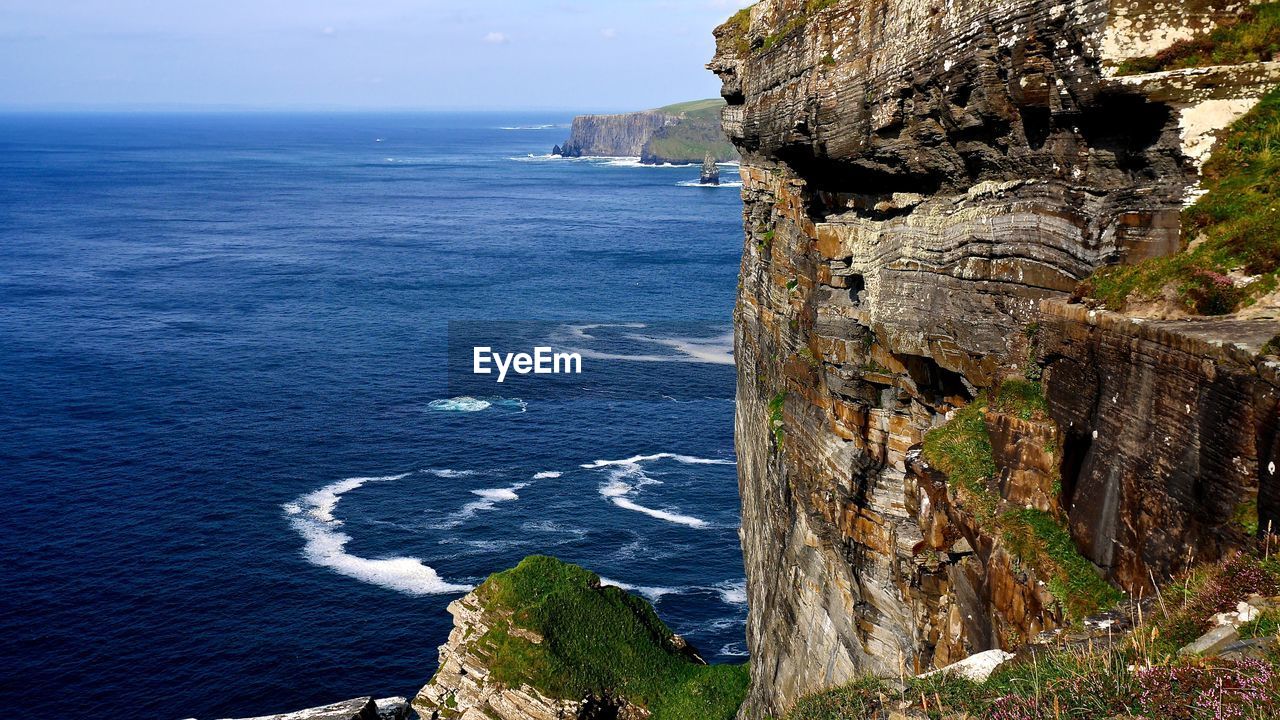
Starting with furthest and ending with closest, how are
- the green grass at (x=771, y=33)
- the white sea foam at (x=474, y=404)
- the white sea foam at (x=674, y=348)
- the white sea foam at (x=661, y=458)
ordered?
the white sea foam at (x=674, y=348) → the white sea foam at (x=474, y=404) → the white sea foam at (x=661, y=458) → the green grass at (x=771, y=33)

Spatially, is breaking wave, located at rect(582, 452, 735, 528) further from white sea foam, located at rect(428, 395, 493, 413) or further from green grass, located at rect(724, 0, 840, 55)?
green grass, located at rect(724, 0, 840, 55)

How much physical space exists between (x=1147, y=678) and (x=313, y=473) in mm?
69163

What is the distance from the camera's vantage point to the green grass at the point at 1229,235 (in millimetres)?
12852

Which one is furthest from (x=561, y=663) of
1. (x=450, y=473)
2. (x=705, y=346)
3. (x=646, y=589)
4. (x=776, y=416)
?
(x=705, y=346)

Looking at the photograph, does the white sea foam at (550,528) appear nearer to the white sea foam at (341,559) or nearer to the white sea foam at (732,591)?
the white sea foam at (341,559)

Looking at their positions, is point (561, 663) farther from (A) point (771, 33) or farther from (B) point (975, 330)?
(B) point (975, 330)

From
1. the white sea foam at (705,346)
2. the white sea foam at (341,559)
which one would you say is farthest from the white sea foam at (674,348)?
the white sea foam at (341,559)

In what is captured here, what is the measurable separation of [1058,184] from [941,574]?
6565 millimetres

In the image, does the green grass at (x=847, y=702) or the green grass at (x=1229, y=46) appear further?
the green grass at (x=1229, y=46)

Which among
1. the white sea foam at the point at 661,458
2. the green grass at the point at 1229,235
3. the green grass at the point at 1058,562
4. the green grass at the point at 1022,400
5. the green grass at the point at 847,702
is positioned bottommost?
the white sea foam at the point at 661,458

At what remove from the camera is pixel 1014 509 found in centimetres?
1555

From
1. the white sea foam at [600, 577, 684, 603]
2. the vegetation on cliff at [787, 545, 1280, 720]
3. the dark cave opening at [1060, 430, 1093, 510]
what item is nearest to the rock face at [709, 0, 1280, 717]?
the dark cave opening at [1060, 430, 1093, 510]

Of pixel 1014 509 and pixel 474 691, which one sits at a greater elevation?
pixel 1014 509

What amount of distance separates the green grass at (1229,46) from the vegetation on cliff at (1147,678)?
263 inches
